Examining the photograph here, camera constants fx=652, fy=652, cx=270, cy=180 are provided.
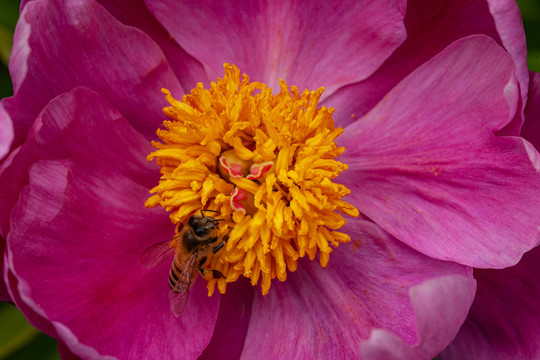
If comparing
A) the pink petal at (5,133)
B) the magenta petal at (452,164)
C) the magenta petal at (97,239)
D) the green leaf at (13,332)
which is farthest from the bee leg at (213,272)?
the green leaf at (13,332)

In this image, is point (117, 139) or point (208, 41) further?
point (208, 41)

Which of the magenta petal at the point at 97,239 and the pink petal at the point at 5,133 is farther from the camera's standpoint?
the magenta petal at the point at 97,239

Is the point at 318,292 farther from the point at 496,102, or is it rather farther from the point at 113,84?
the point at 113,84

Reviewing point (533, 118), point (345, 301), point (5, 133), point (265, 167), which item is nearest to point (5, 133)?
point (5, 133)

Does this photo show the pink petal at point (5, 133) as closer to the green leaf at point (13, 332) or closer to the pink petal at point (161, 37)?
the pink petal at point (161, 37)

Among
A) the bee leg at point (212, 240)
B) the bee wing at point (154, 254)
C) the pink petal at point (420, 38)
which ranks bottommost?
the pink petal at point (420, 38)

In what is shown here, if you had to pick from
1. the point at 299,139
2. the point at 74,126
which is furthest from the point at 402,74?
the point at 74,126

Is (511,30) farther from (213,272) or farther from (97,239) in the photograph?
(97,239)
